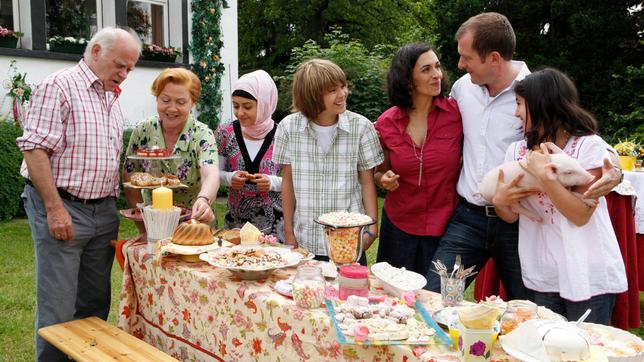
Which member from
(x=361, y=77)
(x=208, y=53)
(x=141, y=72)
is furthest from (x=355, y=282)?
(x=361, y=77)

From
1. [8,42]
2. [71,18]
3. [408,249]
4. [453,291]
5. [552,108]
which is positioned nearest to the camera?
[453,291]

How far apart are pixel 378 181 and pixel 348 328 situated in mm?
1210

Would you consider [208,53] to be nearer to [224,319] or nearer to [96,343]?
[96,343]

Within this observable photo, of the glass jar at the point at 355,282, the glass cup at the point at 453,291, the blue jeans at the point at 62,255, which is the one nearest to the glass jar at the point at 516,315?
the glass cup at the point at 453,291

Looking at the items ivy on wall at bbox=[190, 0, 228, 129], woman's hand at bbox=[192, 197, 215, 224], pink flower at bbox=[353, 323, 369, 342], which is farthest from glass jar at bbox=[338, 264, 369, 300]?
ivy on wall at bbox=[190, 0, 228, 129]

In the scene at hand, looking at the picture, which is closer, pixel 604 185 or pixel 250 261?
pixel 604 185

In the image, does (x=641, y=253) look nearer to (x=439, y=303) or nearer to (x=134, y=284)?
(x=439, y=303)

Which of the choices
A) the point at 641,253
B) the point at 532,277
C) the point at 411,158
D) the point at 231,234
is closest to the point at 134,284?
the point at 231,234

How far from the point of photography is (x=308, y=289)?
2.12 m

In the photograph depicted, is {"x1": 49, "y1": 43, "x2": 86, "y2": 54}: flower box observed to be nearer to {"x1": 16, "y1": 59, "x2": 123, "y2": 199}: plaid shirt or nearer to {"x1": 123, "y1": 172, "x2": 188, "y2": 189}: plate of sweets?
{"x1": 16, "y1": 59, "x2": 123, "y2": 199}: plaid shirt

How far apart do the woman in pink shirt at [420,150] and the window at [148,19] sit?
7.08 meters

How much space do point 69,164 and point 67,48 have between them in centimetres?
589

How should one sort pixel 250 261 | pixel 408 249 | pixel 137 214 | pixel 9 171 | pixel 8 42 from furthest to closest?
pixel 8 42, pixel 9 171, pixel 137 214, pixel 408 249, pixel 250 261

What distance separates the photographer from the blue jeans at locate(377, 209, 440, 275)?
299 cm
